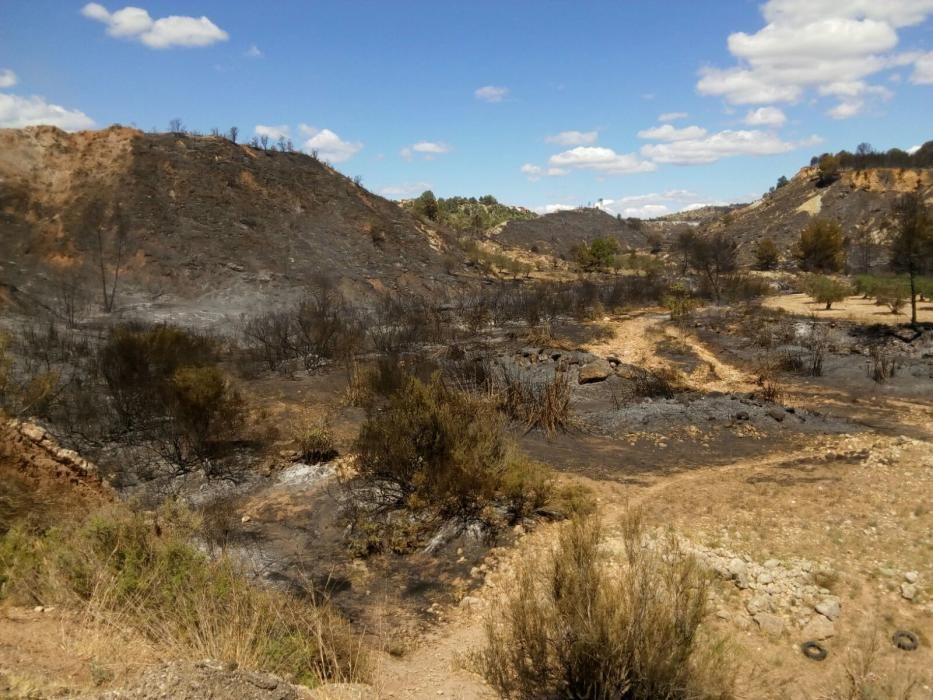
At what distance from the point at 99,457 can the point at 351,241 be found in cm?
2369

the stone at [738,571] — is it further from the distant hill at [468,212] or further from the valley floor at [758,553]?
the distant hill at [468,212]

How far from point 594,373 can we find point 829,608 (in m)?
9.36

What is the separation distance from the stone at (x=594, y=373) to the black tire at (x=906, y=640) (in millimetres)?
9594

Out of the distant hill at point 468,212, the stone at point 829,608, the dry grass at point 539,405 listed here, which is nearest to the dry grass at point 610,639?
the stone at point 829,608

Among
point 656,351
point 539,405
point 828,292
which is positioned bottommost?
point 539,405

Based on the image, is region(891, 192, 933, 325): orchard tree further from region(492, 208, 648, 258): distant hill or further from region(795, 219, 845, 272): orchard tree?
region(492, 208, 648, 258): distant hill

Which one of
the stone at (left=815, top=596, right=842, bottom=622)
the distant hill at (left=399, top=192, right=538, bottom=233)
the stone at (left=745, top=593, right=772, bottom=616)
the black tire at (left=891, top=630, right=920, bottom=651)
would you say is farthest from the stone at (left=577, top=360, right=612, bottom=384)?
the distant hill at (left=399, top=192, right=538, bottom=233)

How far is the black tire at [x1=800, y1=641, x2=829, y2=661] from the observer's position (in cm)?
493

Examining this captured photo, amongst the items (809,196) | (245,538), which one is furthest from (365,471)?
(809,196)

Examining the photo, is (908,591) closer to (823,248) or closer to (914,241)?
(914,241)

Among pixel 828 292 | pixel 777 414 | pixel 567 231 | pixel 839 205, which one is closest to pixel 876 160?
pixel 839 205

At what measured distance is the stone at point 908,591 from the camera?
5.58 metres

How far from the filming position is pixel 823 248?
123ft

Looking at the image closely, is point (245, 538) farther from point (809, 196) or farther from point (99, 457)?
point (809, 196)
